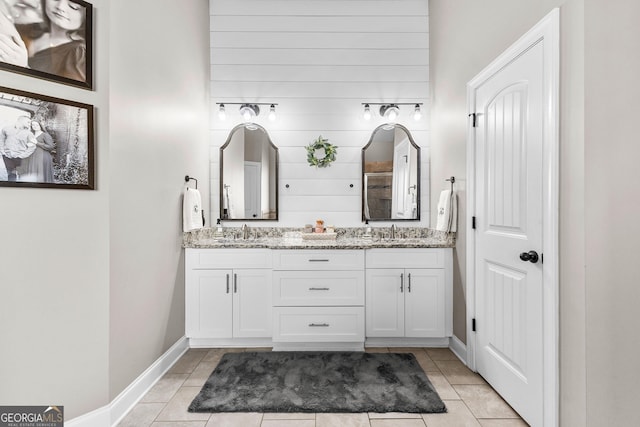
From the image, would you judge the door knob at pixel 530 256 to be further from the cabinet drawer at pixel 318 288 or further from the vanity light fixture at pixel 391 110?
the vanity light fixture at pixel 391 110

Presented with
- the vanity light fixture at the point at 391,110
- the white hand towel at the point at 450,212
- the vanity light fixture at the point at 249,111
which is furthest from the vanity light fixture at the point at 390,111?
→ the vanity light fixture at the point at 249,111

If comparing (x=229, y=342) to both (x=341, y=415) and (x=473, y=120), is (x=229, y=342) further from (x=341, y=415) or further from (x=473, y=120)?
(x=473, y=120)

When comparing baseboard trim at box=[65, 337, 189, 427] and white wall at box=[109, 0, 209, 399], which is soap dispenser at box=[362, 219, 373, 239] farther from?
baseboard trim at box=[65, 337, 189, 427]

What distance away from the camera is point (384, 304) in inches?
107

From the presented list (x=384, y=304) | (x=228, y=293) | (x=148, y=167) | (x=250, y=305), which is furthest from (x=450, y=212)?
(x=148, y=167)

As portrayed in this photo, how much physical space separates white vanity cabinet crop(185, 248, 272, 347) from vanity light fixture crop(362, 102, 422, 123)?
1.70m

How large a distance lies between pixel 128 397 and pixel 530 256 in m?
2.39

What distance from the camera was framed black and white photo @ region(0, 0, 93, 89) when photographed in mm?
1495

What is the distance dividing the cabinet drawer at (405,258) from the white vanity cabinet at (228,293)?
880 mm

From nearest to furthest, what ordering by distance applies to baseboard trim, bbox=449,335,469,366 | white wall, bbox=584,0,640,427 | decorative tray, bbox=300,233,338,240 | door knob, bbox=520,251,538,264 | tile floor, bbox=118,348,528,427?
white wall, bbox=584,0,640,427
door knob, bbox=520,251,538,264
tile floor, bbox=118,348,528,427
baseboard trim, bbox=449,335,469,366
decorative tray, bbox=300,233,338,240

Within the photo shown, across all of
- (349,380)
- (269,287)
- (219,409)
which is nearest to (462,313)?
(349,380)

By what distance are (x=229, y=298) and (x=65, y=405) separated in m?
1.22

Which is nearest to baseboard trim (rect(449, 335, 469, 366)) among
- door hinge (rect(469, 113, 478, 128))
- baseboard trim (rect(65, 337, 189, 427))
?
door hinge (rect(469, 113, 478, 128))

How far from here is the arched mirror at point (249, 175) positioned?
329 cm
